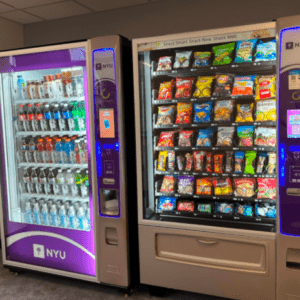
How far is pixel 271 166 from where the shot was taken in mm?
2439

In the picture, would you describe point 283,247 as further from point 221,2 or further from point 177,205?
point 221,2

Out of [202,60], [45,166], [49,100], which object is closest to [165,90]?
[202,60]

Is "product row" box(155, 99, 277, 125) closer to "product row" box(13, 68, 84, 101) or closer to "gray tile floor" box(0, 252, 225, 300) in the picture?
"product row" box(13, 68, 84, 101)

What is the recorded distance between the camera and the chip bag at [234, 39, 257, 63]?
7.72ft

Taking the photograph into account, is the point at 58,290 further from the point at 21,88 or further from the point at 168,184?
the point at 21,88

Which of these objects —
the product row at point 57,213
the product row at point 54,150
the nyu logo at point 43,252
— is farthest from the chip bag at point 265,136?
the nyu logo at point 43,252

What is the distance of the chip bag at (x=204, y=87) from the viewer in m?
2.53

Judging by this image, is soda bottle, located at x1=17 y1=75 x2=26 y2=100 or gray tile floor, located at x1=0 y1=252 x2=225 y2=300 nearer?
gray tile floor, located at x1=0 y1=252 x2=225 y2=300

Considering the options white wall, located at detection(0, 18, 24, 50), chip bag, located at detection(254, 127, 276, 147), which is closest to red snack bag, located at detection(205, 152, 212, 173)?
chip bag, located at detection(254, 127, 276, 147)

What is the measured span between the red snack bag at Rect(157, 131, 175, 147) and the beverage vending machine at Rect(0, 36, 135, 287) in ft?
0.93

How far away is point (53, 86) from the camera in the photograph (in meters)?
2.97

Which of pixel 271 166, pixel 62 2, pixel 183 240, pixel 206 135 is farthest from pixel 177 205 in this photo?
pixel 62 2

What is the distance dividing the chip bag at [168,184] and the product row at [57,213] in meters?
0.79

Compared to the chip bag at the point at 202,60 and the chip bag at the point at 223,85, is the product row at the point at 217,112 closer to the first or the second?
the chip bag at the point at 223,85
